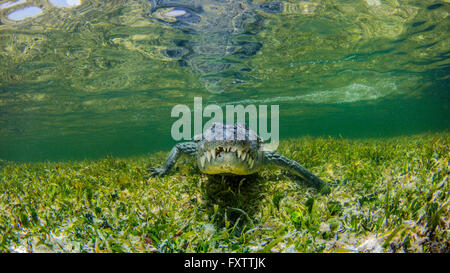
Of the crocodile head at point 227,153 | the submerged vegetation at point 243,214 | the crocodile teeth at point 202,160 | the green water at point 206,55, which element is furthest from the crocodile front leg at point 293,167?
the green water at point 206,55

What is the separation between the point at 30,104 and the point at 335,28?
2444 centimetres

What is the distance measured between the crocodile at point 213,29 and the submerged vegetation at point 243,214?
22.2ft

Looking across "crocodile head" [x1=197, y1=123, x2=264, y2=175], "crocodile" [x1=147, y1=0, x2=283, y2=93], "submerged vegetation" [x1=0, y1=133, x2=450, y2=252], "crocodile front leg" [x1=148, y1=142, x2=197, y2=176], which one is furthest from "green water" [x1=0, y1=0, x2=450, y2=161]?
"crocodile head" [x1=197, y1=123, x2=264, y2=175]

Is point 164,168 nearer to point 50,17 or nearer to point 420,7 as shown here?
point 50,17

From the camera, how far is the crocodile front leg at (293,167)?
340 cm

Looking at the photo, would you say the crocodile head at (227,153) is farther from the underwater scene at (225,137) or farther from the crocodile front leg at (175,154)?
the crocodile front leg at (175,154)

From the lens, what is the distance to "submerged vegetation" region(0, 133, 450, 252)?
188 centimetres

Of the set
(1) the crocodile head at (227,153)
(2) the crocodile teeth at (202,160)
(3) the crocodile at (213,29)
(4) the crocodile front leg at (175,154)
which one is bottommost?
(4) the crocodile front leg at (175,154)

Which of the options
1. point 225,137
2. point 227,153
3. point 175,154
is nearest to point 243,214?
point 227,153

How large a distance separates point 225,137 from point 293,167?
172cm

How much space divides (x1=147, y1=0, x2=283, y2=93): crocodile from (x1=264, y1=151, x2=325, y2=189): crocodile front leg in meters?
6.53

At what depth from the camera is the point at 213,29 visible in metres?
9.31
